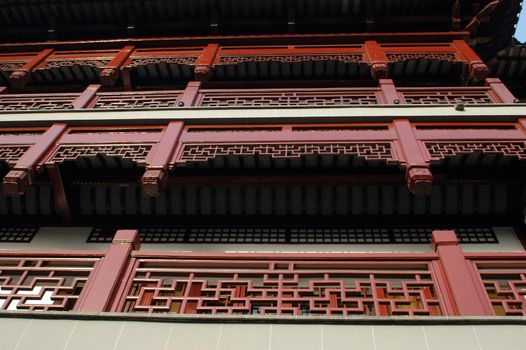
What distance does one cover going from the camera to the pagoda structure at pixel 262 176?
410cm

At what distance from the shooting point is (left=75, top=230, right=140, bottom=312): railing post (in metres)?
4.29

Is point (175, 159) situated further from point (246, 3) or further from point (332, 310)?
point (246, 3)

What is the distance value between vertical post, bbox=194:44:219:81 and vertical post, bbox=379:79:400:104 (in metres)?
3.27

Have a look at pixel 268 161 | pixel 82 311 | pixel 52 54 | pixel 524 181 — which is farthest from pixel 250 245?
pixel 52 54

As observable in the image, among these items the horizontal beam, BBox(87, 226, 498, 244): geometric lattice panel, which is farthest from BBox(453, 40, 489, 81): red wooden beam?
BBox(87, 226, 498, 244): geometric lattice panel

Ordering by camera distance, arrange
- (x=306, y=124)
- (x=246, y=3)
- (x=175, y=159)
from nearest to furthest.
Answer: (x=175, y=159), (x=306, y=124), (x=246, y=3)

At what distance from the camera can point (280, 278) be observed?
471cm

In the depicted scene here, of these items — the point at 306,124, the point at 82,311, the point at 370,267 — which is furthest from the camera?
Result: the point at 306,124

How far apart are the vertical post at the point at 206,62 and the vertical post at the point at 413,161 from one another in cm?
393

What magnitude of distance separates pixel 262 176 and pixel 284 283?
3014mm

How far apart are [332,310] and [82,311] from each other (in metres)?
2.14

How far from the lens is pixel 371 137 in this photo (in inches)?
269

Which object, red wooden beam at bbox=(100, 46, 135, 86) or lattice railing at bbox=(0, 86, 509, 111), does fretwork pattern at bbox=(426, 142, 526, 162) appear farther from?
red wooden beam at bbox=(100, 46, 135, 86)

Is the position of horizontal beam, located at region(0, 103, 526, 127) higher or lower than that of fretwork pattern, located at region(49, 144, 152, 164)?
higher
